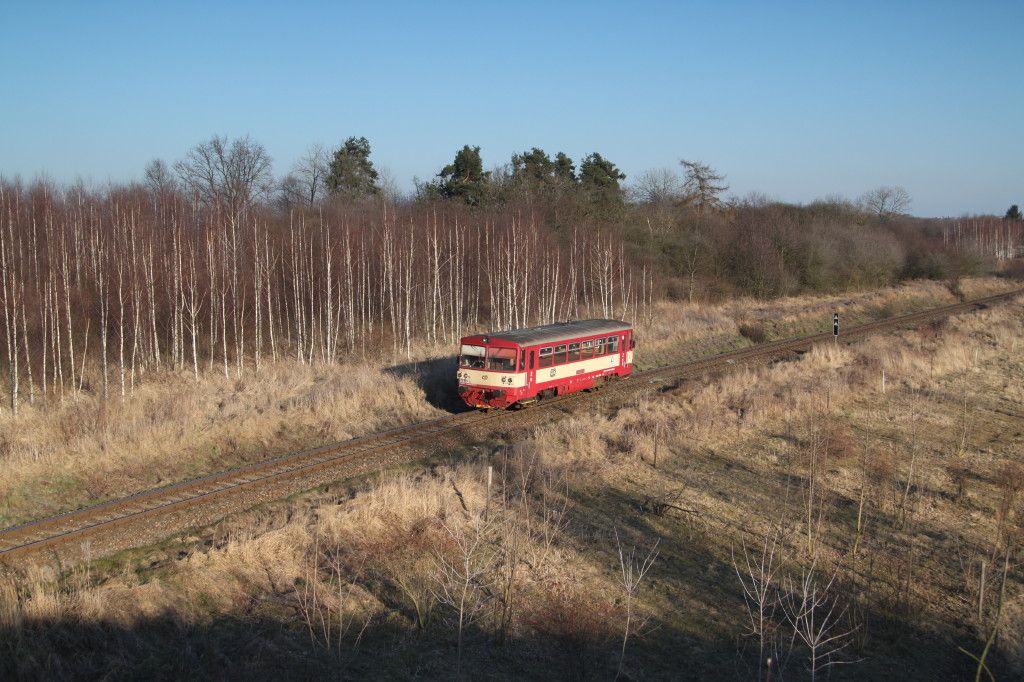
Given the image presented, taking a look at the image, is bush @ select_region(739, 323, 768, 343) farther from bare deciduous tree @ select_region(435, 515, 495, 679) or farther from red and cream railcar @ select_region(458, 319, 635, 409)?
bare deciduous tree @ select_region(435, 515, 495, 679)

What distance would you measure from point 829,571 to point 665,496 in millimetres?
3310

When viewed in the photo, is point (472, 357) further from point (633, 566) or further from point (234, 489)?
point (633, 566)

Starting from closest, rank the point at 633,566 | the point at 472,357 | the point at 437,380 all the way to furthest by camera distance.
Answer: the point at 633,566 < the point at 472,357 < the point at 437,380

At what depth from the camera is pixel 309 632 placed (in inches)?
359

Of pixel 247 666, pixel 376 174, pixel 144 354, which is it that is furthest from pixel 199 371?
pixel 376 174

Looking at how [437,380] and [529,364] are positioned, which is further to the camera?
[437,380]

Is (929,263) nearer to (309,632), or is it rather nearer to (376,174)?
(376,174)

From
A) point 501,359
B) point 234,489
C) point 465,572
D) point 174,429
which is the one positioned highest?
point 501,359

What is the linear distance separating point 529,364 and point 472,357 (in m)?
1.57

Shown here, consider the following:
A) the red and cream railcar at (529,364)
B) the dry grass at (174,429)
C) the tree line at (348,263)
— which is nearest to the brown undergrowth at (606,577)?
the red and cream railcar at (529,364)

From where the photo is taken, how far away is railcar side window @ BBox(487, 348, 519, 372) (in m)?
20.0

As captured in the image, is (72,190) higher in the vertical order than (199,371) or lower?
higher

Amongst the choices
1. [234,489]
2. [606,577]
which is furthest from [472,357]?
[606,577]

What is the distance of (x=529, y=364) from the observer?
67.0 feet
